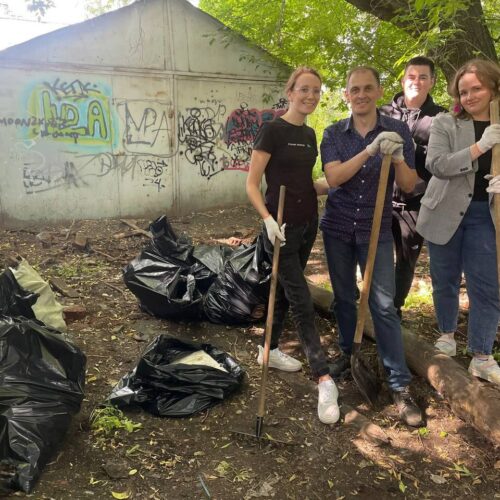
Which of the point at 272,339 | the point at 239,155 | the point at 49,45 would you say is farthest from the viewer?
the point at 239,155

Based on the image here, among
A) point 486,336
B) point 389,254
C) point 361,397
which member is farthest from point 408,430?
point 389,254

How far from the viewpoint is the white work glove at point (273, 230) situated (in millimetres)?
2760

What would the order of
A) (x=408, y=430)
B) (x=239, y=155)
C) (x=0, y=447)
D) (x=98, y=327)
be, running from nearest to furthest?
(x=0, y=447)
(x=408, y=430)
(x=98, y=327)
(x=239, y=155)

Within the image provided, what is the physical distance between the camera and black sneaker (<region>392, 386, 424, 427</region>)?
105 inches

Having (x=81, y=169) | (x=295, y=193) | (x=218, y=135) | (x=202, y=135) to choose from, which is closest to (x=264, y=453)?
(x=295, y=193)

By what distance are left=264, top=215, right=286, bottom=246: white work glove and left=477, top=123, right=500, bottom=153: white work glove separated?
1189 millimetres

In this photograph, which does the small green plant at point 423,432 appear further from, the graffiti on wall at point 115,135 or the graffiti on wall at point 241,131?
the graffiti on wall at point 241,131

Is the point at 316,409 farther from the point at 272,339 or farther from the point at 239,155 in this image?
the point at 239,155

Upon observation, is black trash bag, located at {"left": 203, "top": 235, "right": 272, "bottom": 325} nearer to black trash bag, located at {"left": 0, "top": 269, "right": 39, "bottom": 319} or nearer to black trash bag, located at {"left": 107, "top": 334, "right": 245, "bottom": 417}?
black trash bag, located at {"left": 107, "top": 334, "right": 245, "bottom": 417}

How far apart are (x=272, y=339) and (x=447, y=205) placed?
1.42 m

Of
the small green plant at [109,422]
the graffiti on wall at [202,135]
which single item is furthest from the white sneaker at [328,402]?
the graffiti on wall at [202,135]

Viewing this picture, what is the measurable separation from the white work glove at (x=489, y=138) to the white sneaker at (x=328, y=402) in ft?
5.28

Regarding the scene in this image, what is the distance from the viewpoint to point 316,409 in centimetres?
288

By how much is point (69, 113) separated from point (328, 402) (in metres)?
6.25
